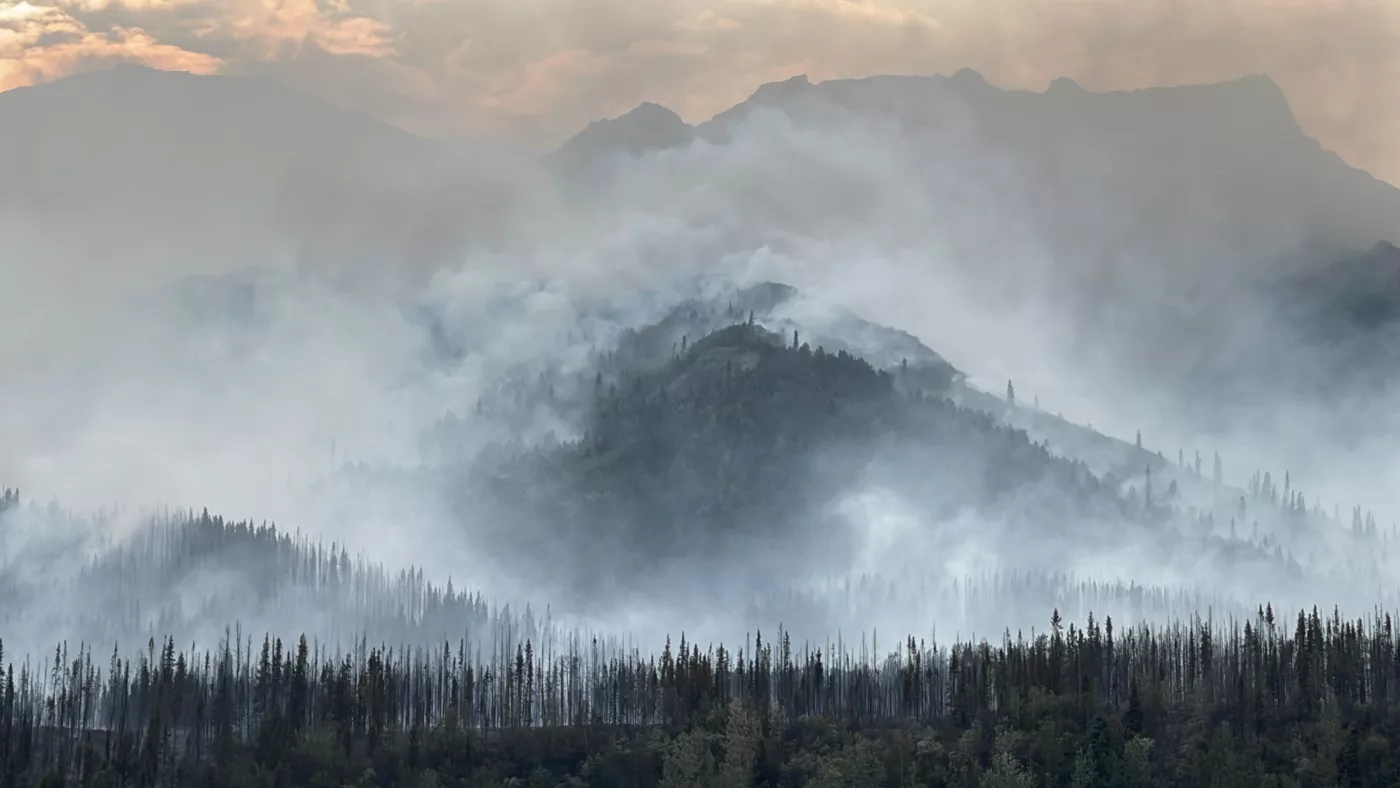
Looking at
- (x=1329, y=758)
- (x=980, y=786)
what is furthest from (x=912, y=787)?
(x=1329, y=758)

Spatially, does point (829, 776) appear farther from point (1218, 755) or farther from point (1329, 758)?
point (1329, 758)

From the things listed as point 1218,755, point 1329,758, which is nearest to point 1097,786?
point 1218,755

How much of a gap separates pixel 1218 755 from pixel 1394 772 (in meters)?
19.1

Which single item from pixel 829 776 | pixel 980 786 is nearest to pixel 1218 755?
pixel 980 786

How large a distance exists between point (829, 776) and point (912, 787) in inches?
370

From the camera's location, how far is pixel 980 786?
7623 inches

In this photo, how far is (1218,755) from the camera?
19788cm

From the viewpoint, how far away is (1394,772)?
195000mm

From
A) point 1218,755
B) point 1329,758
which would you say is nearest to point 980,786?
point 1218,755

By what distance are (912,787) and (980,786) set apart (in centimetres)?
772

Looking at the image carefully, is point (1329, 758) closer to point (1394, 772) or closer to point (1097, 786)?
point (1394, 772)

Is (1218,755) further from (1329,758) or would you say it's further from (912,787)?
(912,787)

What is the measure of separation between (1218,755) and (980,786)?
2812 centimetres

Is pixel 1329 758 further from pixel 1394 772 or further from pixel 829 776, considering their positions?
pixel 829 776
